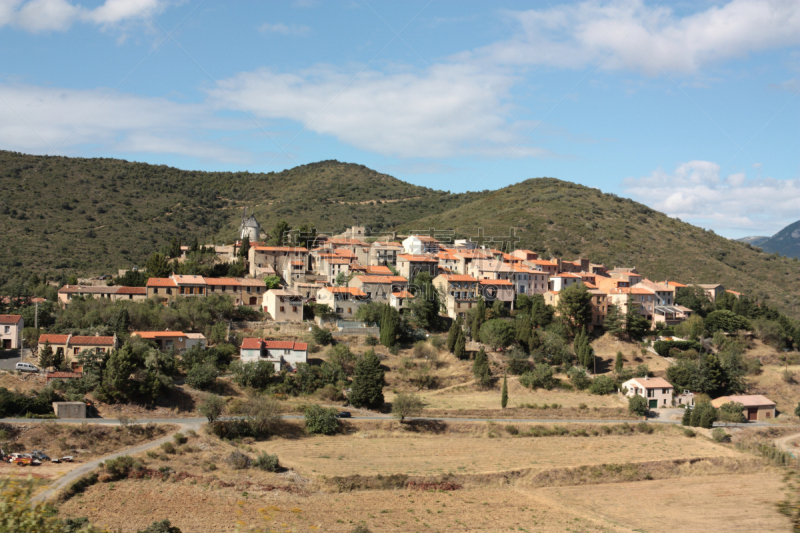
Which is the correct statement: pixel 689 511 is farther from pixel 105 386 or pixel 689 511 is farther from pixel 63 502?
pixel 105 386

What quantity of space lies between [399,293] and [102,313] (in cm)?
2477

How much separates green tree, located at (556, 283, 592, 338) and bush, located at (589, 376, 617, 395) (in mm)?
6679

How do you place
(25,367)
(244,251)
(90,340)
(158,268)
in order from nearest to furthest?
(25,367), (90,340), (158,268), (244,251)

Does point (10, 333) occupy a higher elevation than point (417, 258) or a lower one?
lower

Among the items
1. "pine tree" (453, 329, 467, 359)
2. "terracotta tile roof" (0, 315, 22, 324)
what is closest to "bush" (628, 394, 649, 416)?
"pine tree" (453, 329, 467, 359)

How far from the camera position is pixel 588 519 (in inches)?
1224

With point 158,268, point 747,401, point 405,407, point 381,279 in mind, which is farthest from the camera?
point 381,279

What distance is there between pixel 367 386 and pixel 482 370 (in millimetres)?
10795

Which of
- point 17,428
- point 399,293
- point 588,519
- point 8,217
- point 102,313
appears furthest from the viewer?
point 8,217

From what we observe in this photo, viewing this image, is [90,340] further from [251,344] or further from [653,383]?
[653,383]

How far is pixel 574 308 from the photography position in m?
56.3

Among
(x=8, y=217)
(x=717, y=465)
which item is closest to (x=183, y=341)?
(x=717, y=465)

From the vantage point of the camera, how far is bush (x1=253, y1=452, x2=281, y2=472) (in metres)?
34.5

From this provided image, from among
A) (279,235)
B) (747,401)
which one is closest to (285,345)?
(279,235)
